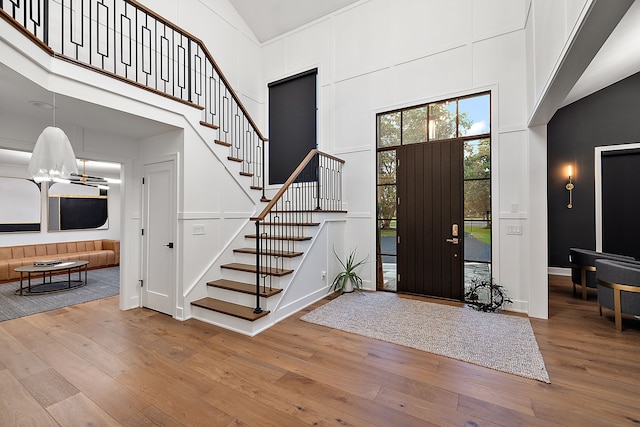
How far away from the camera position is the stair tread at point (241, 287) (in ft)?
10.8

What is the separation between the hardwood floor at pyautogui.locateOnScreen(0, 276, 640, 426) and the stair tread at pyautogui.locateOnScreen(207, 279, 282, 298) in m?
0.42

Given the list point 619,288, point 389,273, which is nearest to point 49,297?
point 389,273

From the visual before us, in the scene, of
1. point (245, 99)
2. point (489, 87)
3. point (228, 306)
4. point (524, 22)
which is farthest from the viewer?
point (245, 99)

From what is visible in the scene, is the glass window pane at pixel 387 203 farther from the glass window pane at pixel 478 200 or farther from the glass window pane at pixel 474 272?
the glass window pane at pixel 474 272

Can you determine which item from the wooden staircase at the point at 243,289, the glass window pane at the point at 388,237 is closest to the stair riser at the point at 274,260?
the wooden staircase at the point at 243,289

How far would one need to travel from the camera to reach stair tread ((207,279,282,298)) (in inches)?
129

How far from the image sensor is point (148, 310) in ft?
12.9

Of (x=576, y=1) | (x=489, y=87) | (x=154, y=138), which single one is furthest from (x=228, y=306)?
(x=489, y=87)

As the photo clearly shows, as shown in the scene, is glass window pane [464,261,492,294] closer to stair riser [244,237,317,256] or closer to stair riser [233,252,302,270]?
stair riser [244,237,317,256]

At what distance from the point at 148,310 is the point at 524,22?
21.3 ft

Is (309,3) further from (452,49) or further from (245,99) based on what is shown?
(452,49)

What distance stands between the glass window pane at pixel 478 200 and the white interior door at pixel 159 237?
13.5 ft

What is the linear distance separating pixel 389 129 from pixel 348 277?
259cm

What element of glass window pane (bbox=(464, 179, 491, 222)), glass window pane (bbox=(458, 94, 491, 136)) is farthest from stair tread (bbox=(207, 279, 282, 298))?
glass window pane (bbox=(458, 94, 491, 136))
